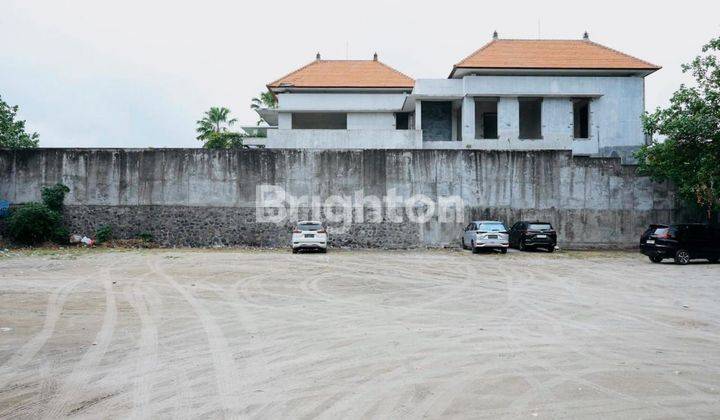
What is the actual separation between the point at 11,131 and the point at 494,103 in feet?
98.2

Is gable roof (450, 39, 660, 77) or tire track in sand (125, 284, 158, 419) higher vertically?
gable roof (450, 39, 660, 77)

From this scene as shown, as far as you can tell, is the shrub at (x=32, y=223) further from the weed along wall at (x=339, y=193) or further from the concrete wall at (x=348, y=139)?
the concrete wall at (x=348, y=139)

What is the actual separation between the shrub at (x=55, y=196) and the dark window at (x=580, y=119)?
3039 cm

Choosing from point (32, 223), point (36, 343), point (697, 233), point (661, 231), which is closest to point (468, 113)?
point (661, 231)

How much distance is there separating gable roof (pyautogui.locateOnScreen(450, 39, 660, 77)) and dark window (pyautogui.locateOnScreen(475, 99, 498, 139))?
11.8 feet

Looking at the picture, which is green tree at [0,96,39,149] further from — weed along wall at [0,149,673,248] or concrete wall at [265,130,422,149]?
concrete wall at [265,130,422,149]

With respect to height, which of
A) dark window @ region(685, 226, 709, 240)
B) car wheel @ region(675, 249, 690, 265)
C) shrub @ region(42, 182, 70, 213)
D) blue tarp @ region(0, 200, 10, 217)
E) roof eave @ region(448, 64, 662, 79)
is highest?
roof eave @ region(448, 64, 662, 79)

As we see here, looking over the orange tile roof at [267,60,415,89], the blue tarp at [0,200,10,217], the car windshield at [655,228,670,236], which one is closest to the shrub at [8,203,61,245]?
the blue tarp at [0,200,10,217]

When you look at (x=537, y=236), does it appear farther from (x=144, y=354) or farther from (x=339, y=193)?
(x=144, y=354)

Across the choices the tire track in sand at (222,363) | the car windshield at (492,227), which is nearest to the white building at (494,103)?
the car windshield at (492,227)

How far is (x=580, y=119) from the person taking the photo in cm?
3466

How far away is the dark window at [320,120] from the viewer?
35625 millimetres

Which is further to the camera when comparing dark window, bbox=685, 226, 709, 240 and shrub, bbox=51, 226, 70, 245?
shrub, bbox=51, 226, 70, 245

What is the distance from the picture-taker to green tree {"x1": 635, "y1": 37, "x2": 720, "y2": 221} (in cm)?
2044
